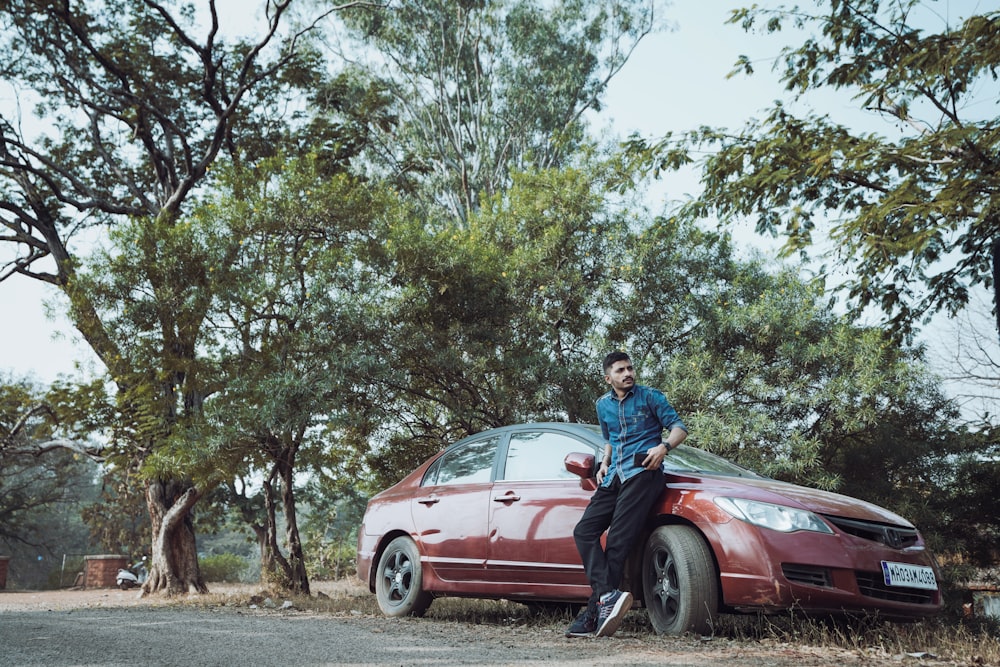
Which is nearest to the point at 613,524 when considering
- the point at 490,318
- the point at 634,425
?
the point at 634,425

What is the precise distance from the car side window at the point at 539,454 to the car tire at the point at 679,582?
88 centimetres

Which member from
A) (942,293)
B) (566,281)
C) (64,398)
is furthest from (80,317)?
(942,293)

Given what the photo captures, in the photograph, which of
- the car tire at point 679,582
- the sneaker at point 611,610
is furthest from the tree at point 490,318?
the sneaker at point 611,610

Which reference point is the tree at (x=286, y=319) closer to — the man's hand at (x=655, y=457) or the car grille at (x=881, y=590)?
the man's hand at (x=655, y=457)

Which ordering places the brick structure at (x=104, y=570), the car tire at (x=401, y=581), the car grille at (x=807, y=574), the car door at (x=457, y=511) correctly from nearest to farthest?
the car grille at (x=807, y=574) < the car door at (x=457, y=511) < the car tire at (x=401, y=581) < the brick structure at (x=104, y=570)

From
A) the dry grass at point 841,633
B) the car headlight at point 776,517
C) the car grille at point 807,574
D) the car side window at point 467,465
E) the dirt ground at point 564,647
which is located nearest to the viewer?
the dirt ground at point 564,647

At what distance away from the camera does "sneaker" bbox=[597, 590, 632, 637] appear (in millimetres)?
5285

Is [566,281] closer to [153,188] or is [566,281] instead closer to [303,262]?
[303,262]

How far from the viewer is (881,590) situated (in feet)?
16.8

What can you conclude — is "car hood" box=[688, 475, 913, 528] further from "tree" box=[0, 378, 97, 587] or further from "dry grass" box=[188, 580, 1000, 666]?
"tree" box=[0, 378, 97, 587]

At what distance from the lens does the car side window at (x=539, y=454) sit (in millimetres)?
6425

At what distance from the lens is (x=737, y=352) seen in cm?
1123

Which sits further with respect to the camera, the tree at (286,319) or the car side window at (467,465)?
the tree at (286,319)

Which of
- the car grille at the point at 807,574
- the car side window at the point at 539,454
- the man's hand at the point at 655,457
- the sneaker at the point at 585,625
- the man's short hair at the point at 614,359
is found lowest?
the sneaker at the point at 585,625
